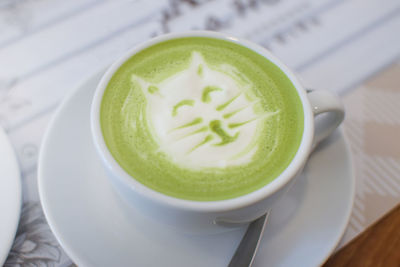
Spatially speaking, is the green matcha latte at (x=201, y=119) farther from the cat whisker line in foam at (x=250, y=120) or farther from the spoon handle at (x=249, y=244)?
the spoon handle at (x=249, y=244)

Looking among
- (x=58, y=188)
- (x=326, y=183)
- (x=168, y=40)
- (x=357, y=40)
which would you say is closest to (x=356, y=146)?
(x=326, y=183)

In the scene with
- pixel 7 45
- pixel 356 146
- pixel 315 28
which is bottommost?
pixel 356 146

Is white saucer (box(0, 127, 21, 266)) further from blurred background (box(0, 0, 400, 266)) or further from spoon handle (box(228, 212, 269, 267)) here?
spoon handle (box(228, 212, 269, 267))

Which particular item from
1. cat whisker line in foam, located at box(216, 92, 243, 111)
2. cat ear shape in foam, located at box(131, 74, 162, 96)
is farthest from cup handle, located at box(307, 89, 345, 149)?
cat ear shape in foam, located at box(131, 74, 162, 96)

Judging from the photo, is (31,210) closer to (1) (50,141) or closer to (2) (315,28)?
(1) (50,141)

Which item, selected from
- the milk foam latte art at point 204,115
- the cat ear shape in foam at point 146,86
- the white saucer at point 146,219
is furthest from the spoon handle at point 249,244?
the cat ear shape in foam at point 146,86

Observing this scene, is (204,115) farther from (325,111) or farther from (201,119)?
(325,111)

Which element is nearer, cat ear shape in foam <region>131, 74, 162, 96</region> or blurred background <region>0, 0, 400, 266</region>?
cat ear shape in foam <region>131, 74, 162, 96</region>
